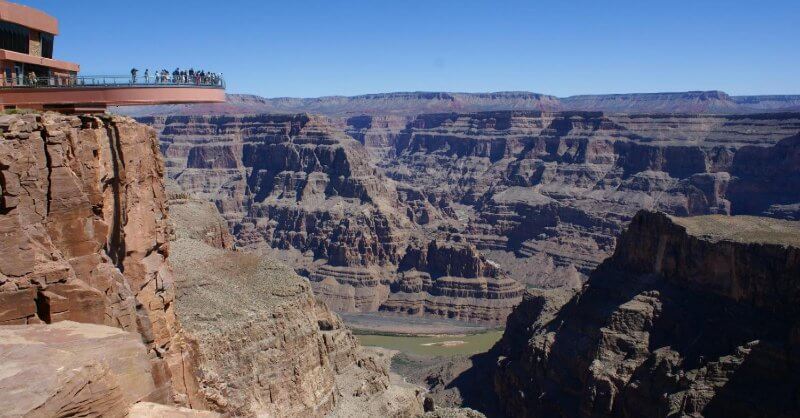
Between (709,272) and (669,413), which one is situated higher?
(709,272)

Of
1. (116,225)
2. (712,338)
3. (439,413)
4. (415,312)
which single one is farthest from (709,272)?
(415,312)

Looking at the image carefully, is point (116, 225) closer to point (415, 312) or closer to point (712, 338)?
point (712, 338)

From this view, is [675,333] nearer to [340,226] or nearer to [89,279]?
[89,279]

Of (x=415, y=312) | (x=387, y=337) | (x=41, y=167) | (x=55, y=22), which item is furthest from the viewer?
(x=415, y=312)

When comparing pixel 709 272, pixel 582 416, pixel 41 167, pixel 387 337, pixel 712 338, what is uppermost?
pixel 41 167

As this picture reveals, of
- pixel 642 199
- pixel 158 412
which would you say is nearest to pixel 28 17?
pixel 158 412

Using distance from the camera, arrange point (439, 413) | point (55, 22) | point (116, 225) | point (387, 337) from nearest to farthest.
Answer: point (116, 225)
point (55, 22)
point (439, 413)
point (387, 337)

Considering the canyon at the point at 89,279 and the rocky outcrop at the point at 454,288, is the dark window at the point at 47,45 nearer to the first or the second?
the canyon at the point at 89,279
